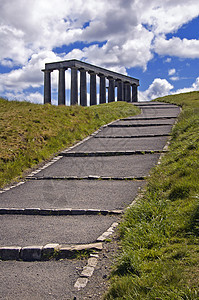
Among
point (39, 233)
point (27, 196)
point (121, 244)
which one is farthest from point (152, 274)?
point (27, 196)

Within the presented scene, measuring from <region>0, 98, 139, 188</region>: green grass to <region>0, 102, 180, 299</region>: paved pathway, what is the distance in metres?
0.78

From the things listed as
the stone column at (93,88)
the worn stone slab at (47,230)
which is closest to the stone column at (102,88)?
the stone column at (93,88)

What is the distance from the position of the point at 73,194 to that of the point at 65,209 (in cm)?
120

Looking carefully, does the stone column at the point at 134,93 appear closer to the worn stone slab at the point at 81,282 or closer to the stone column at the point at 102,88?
the stone column at the point at 102,88

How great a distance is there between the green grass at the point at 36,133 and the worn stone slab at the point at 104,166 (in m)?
Answer: 1.00

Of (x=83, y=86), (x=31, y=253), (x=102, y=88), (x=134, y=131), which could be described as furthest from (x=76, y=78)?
(x=31, y=253)

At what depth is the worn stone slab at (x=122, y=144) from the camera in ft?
41.6

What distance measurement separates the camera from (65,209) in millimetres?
6625

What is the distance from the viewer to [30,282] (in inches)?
157

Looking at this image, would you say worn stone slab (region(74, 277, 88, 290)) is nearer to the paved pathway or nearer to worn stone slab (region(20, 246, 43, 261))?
the paved pathway

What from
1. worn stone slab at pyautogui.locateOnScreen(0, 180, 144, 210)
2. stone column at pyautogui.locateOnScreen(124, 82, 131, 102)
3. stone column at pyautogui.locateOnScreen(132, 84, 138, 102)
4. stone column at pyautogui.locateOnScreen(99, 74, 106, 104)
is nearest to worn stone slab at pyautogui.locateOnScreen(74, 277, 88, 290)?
worn stone slab at pyautogui.locateOnScreen(0, 180, 144, 210)

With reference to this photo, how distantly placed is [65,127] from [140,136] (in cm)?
391

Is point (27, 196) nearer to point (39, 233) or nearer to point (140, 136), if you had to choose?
point (39, 233)

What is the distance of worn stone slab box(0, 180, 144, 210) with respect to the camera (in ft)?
22.9
